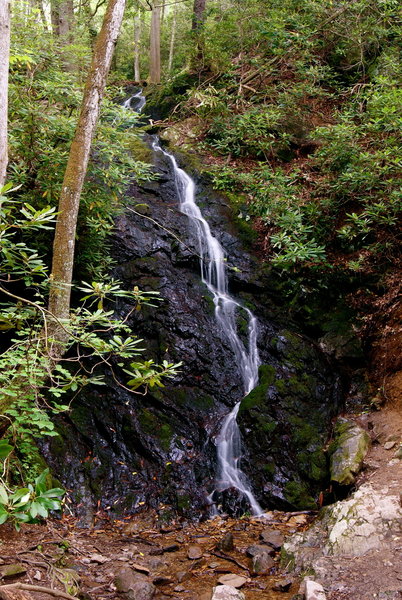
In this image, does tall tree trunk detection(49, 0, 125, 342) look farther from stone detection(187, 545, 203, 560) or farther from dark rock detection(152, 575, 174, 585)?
stone detection(187, 545, 203, 560)

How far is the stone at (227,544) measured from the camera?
4.59 m

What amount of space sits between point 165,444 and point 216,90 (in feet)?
32.0

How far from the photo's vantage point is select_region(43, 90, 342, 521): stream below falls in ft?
18.3

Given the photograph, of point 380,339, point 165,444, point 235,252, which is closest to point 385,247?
point 380,339

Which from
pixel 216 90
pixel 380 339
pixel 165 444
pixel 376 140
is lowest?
pixel 165 444

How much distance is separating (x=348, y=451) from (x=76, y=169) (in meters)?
5.07

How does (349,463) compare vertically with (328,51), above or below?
below

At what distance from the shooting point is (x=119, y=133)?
588 cm

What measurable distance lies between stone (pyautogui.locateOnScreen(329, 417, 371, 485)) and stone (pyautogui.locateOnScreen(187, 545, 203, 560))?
201 centimetres

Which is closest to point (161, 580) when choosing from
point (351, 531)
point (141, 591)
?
point (141, 591)

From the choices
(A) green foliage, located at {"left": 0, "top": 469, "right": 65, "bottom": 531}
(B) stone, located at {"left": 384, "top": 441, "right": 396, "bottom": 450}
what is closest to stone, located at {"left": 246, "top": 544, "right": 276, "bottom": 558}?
(B) stone, located at {"left": 384, "top": 441, "right": 396, "bottom": 450}

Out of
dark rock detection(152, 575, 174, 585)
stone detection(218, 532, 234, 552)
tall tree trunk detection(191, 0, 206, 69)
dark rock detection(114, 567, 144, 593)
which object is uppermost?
tall tree trunk detection(191, 0, 206, 69)

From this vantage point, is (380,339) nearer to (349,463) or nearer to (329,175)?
(349,463)

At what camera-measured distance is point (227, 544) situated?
4605 mm
